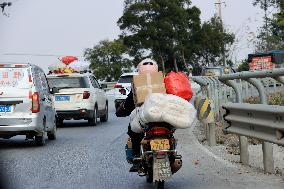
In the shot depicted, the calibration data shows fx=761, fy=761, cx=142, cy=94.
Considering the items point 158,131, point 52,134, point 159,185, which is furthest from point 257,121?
point 52,134

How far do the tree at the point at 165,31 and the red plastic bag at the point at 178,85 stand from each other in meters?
77.8

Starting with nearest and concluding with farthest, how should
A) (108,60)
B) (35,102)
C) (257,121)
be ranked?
(257,121) → (35,102) → (108,60)

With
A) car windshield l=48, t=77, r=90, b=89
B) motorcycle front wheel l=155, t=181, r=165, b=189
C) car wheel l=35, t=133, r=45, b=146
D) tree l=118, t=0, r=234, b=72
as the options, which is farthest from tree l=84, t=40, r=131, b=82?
motorcycle front wheel l=155, t=181, r=165, b=189

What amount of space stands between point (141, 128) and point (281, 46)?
3084 inches

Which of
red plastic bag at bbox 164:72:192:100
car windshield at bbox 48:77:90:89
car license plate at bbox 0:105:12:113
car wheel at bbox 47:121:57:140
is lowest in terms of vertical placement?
car wheel at bbox 47:121:57:140

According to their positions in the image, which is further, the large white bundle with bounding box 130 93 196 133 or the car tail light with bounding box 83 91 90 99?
the car tail light with bounding box 83 91 90 99

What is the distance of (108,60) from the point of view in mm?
97000

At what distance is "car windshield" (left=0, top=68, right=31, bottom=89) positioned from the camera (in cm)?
1527

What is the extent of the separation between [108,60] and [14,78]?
81749 mm

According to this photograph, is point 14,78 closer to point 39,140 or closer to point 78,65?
point 39,140

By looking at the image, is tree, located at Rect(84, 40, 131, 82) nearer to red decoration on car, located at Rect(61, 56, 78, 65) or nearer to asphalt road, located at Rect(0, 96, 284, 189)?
red decoration on car, located at Rect(61, 56, 78, 65)

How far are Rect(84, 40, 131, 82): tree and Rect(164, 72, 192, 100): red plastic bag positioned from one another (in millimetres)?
85389

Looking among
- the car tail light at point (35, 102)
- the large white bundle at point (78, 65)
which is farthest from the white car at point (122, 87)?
the car tail light at point (35, 102)

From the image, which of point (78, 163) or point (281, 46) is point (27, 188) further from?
point (281, 46)
